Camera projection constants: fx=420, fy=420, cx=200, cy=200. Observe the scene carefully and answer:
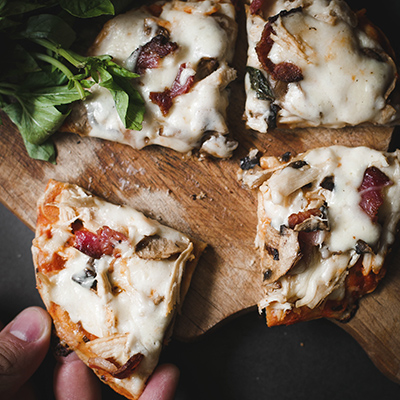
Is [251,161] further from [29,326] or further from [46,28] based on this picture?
[29,326]

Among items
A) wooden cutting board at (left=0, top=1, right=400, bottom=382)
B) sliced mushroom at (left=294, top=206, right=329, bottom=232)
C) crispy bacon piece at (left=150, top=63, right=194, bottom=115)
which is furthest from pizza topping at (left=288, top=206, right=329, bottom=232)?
crispy bacon piece at (left=150, top=63, right=194, bottom=115)

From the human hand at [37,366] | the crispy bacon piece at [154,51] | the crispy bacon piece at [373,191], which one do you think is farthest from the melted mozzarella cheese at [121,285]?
the crispy bacon piece at [373,191]

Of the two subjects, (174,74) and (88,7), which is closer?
(88,7)

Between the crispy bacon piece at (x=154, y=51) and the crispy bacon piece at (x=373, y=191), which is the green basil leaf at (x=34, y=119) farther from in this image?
the crispy bacon piece at (x=373, y=191)

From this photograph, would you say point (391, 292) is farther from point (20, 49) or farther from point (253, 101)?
point (20, 49)

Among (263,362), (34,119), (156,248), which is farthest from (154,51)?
(263,362)

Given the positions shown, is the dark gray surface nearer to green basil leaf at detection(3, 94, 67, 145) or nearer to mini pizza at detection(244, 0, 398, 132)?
mini pizza at detection(244, 0, 398, 132)
